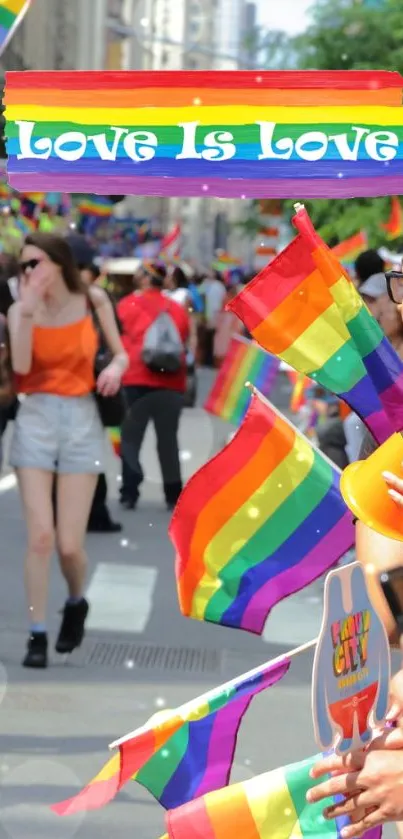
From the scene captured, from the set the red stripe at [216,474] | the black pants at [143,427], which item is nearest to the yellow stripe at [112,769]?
the red stripe at [216,474]

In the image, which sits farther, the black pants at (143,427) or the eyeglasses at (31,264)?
the black pants at (143,427)

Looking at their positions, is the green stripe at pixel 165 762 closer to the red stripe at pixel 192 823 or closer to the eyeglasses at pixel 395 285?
the red stripe at pixel 192 823

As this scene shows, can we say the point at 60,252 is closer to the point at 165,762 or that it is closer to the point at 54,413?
the point at 54,413

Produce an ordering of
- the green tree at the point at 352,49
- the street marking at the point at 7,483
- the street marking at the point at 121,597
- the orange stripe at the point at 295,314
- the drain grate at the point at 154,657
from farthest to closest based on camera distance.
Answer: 1. the green tree at the point at 352,49
2. the street marking at the point at 7,483
3. the street marking at the point at 121,597
4. the drain grate at the point at 154,657
5. the orange stripe at the point at 295,314

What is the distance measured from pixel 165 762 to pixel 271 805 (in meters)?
0.27

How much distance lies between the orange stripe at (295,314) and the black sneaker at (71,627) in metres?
4.72

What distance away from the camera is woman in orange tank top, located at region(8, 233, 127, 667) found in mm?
7195

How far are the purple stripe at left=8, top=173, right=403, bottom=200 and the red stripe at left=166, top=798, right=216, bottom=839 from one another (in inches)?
40.9

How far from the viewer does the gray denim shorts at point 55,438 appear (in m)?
7.22

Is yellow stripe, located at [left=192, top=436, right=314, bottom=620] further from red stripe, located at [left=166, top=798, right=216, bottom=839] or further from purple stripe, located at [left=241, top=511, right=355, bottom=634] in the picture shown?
red stripe, located at [left=166, top=798, right=216, bottom=839]

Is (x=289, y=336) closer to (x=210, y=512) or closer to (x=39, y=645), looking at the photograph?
(x=210, y=512)

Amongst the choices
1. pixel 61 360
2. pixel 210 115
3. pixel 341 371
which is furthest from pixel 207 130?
pixel 61 360

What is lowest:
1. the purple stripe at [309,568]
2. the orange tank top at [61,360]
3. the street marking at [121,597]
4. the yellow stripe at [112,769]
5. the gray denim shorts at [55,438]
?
the street marking at [121,597]

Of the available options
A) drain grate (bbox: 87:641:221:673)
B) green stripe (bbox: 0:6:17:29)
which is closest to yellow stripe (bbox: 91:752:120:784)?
green stripe (bbox: 0:6:17:29)
